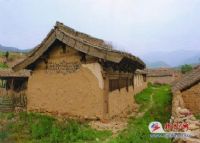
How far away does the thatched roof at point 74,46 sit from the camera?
40.8 feet

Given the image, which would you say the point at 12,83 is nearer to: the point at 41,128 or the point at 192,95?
the point at 192,95

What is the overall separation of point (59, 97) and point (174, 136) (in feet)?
21.9

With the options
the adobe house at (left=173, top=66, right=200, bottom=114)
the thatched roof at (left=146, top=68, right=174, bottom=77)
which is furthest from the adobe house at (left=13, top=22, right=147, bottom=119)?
the thatched roof at (left=146, top=68, right=174, bottom=77)

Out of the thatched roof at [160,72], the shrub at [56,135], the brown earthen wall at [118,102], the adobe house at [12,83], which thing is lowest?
the shrub at [56,135]

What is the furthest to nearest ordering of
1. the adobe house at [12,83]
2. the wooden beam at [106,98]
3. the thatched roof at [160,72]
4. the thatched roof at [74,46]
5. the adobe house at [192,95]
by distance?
the thatched roof at [160,72] < the adobe house at [12,83] < the adobe house at [192,95] < the wooden beam at [106,98] < the thatched roof at [74,46]

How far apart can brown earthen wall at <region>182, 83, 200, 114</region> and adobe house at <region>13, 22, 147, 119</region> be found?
9.69 feet

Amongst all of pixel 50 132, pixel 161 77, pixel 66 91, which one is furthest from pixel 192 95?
pixel 161 77

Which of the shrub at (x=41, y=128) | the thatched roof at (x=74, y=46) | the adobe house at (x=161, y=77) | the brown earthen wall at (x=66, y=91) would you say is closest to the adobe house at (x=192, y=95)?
the thatched roof at (x=74, y=46)

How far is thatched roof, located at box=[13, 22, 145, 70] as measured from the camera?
12.4 m

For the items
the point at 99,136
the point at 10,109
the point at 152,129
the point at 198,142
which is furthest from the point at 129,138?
the point at 10,109

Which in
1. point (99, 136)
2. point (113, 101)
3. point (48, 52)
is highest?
point (48, 52)

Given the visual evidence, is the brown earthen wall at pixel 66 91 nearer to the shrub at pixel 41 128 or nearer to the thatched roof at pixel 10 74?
the shrub at pixel 41 128

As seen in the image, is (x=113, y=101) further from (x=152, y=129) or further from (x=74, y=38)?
(x=152, y=129)

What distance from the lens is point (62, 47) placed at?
14.1 m
